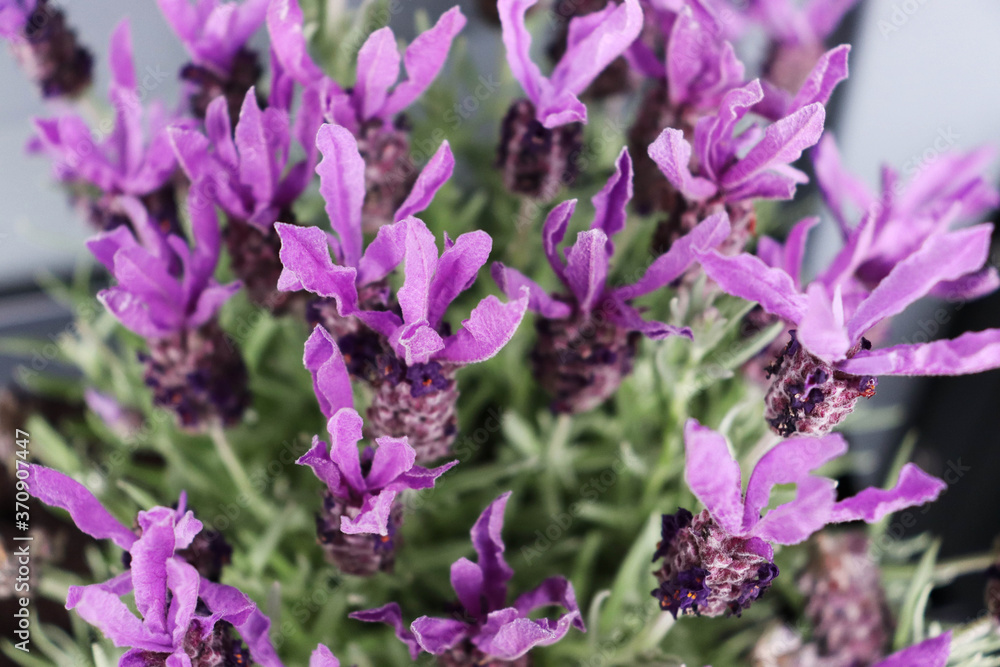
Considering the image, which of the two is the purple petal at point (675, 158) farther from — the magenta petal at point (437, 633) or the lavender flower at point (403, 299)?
the magenta petal at point (437, 633)

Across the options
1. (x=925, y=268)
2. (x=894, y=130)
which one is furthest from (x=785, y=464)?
(x=894, y=130)

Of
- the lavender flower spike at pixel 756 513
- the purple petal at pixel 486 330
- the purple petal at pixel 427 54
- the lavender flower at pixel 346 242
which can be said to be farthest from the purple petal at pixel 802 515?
the purple petal at pixel 427 54

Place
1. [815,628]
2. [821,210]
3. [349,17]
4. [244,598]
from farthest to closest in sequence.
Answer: [821,210], [349,17], [815,628], [244,598]

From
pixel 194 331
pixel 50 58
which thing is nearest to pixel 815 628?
→ pixel 194 331

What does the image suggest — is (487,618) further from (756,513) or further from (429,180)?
(429,180)

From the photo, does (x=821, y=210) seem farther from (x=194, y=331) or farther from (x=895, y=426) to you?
(x=194, y=331)

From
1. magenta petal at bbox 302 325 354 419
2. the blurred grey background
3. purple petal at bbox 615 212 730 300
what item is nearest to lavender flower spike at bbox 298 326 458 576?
magenta petal at bbox 302 325 354 419

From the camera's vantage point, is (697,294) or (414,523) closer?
(697,294)
